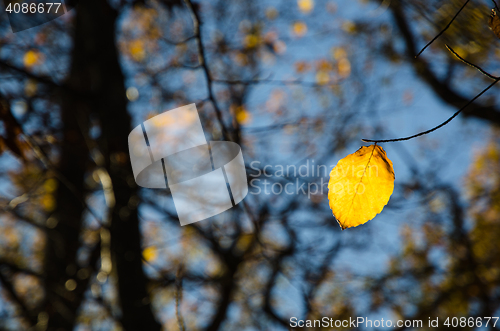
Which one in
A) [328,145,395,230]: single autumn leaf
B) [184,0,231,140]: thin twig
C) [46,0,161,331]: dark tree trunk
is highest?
[184,0,231,140]: thin twig

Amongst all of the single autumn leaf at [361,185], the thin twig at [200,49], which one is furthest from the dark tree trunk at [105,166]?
the single autumn leaf at [361,185]

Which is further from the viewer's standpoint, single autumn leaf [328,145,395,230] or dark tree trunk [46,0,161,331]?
dark tree trunk [46,0,161,331]

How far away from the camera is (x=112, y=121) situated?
76.4 inches

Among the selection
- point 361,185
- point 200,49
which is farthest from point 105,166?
point 361,185

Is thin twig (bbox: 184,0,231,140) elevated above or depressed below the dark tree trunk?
above

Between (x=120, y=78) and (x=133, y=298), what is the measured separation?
4.80 ft

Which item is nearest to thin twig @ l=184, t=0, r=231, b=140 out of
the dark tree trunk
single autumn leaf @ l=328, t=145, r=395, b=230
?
single autumn leaf @ l=328, t=145, r=395, b=230

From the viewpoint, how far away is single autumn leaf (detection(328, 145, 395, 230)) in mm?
593

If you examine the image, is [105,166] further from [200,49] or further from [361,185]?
[361,185]

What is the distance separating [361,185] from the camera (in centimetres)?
61

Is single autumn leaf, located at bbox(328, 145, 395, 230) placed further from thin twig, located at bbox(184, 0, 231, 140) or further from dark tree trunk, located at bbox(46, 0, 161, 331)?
dark tree trunk, located at bbox(46, 0, 161, 331)

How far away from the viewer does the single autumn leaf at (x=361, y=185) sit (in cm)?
59

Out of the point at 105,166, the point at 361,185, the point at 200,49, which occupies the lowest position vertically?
the point at 105,166

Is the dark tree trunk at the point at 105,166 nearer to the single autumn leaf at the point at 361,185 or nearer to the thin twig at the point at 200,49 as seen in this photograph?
the thin twig at the point at 200,49
